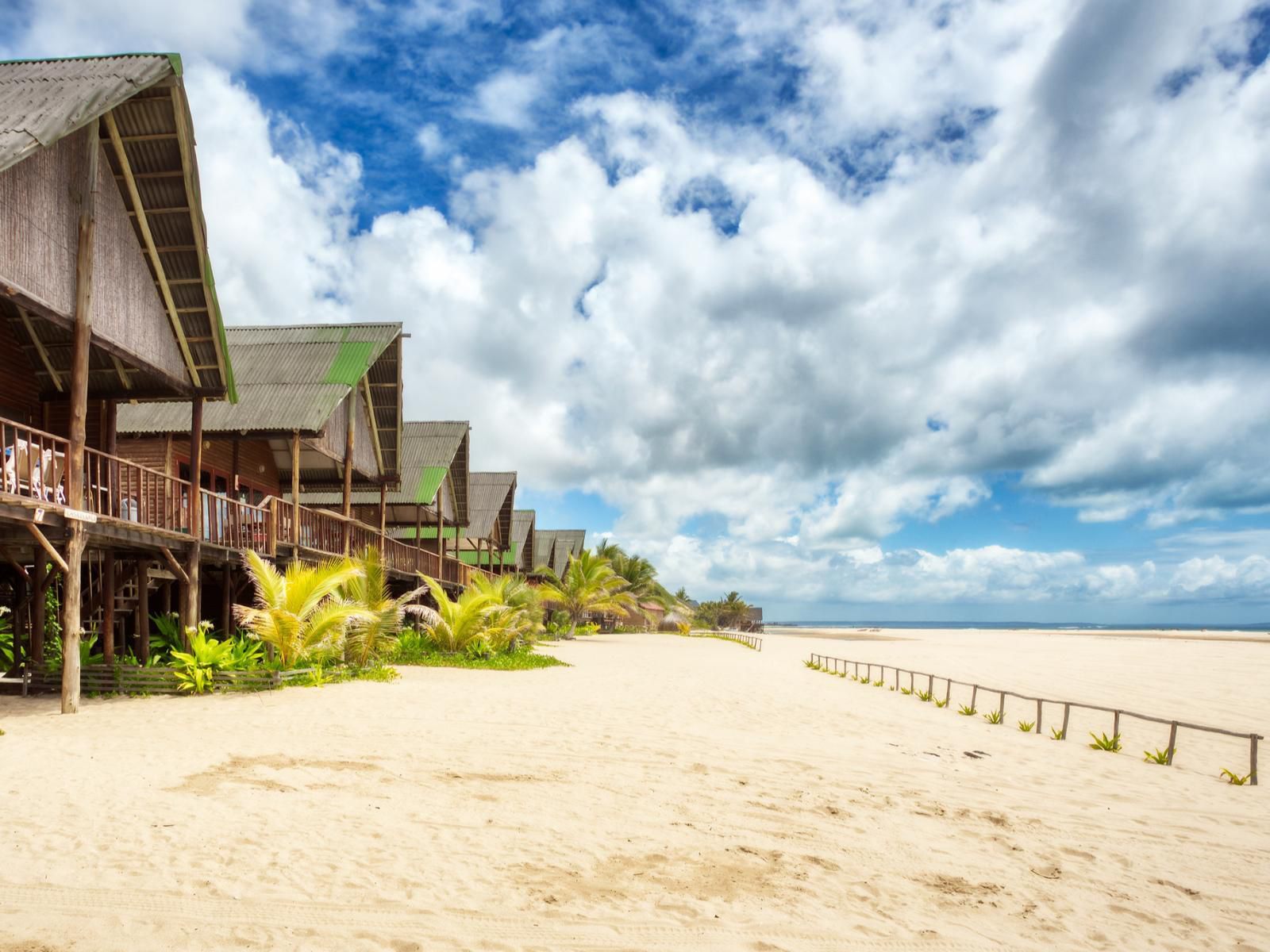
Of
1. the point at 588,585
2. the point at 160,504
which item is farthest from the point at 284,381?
the point at 588,585

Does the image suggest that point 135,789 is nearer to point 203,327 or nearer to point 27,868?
point 27,868

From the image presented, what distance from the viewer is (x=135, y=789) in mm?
6914

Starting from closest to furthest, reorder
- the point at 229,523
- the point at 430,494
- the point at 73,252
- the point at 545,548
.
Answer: the point at 73,252 < the point at 229,523 < the point at 430,494 < the point at 545,548

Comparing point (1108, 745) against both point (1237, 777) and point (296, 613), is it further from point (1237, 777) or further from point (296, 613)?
point (296, 613)

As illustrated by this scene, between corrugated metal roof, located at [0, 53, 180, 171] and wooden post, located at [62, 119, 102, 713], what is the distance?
0.60 meters

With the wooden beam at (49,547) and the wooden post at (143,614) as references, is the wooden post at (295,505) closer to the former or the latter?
the wooden post at (143,614)

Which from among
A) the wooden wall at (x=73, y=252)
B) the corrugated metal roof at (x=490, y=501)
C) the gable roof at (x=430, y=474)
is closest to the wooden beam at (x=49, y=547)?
the wooden wall at (x=73, y=252)

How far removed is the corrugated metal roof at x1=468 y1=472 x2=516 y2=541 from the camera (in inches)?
1475

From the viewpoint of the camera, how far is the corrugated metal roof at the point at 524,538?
46.2 metres

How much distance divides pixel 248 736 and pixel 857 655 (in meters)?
31.6

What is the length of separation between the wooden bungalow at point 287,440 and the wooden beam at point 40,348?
267 cm

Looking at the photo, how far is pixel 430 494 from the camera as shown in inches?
1073

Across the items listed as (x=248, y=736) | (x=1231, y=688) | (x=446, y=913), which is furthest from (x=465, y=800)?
(x=1231, y=688)

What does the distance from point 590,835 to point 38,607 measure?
37.8ft
